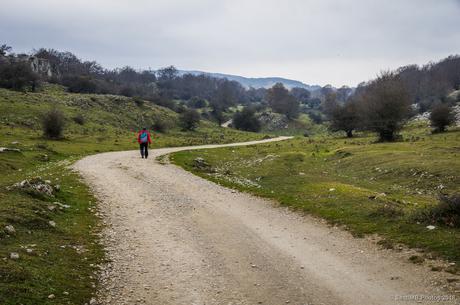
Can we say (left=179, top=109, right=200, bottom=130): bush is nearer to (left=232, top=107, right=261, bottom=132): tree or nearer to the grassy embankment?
(left=232, top=107, right=261, bottom=132): tree

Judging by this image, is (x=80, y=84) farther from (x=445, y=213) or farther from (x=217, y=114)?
(x=445, y=213)

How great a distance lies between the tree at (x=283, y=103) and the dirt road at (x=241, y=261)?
486ft

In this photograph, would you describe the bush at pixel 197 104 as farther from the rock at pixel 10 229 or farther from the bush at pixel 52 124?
the rock at pixel 10 229

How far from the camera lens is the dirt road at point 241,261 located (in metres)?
8.05

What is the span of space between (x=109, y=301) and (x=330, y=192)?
12257mm

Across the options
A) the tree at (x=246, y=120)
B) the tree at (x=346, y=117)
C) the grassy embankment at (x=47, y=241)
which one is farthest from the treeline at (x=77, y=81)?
the grassy embankment at (x=47, y=241)

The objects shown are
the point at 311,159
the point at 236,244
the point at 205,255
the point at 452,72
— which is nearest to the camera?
the point at 205,255

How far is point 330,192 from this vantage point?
17.7 m

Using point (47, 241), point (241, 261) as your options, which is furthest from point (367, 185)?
point (47, 241)

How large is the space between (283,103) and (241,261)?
156 metres

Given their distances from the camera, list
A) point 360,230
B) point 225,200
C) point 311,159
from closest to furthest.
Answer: point 360,230, point 225,200, point 311,159

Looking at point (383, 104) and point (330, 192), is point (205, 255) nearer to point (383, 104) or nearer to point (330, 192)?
point (330, 192)

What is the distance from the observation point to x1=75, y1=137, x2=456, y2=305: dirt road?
8055 millimetres

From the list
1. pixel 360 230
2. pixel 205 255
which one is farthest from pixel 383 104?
pixel 205 255
